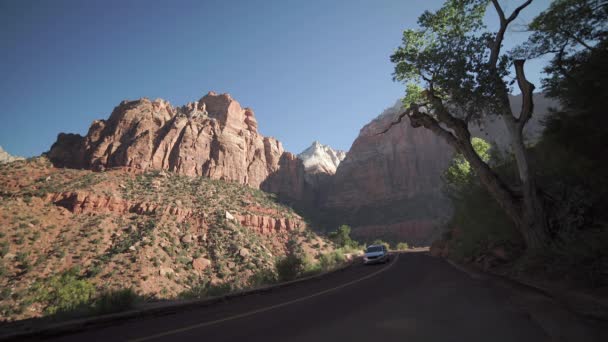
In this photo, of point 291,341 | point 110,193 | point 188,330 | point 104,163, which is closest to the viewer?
point 291,341

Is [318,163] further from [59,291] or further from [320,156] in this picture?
[59,291]

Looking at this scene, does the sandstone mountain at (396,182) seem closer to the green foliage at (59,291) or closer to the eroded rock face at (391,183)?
the eroded rock face at (391,183)

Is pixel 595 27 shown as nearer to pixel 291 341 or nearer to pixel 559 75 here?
pixel 559 75

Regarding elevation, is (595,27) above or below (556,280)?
above

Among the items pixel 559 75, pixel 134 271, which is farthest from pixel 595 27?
pixel 134 271

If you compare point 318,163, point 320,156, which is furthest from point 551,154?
point 320,156

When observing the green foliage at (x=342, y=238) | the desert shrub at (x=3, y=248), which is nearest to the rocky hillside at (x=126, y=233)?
the desert shrub at (x=3, y=248)
